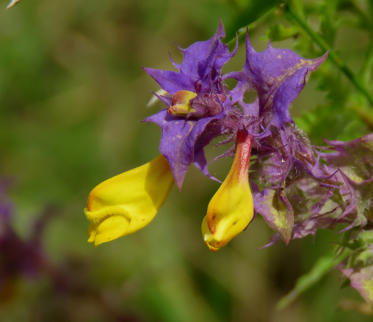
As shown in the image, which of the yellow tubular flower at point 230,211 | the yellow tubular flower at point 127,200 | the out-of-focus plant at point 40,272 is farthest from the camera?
the out-of-focus plant at point 40,272

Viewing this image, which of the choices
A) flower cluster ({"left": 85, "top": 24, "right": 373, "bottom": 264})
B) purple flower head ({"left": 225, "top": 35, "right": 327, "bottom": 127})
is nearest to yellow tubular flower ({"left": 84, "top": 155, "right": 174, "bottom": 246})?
flower cluster ({"left": 85, "top": 24, "right": 373, "bottom": 264})

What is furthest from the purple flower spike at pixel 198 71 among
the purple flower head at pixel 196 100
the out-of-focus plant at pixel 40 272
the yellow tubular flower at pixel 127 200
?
the out-of-focus plant at pixel 40 272

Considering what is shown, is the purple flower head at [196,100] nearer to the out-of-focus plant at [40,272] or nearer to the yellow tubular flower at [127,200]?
the yellow tubular flower at [127,200]

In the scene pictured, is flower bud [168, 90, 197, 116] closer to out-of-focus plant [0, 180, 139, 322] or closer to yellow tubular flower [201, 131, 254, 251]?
yellow tubular flower [201, 131, 254, 251]

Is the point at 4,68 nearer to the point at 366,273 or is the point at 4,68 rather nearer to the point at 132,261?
the point at 132,261

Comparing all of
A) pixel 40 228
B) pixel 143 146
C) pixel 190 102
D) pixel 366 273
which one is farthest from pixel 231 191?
pixel 143 146

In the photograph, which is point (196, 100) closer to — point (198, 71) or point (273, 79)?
point (198, 71)

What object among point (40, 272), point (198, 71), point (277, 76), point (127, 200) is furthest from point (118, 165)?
point (277, 76)
